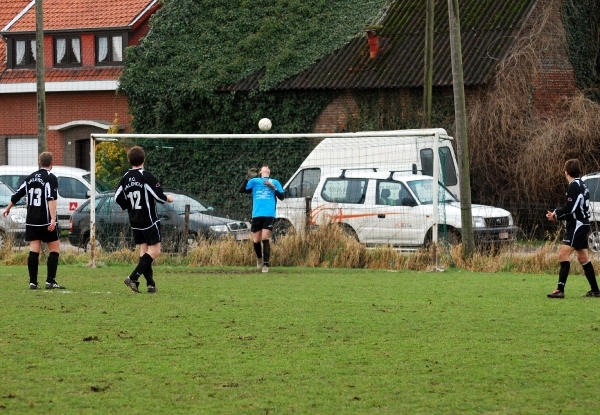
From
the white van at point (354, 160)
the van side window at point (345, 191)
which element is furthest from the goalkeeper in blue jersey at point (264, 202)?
the van side window at point (345, 191)

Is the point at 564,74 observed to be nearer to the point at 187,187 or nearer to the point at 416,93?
the point at 416,93

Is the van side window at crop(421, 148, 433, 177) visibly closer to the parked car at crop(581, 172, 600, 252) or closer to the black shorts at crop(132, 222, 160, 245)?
the parked car at crop(581, 172, 600, 252)

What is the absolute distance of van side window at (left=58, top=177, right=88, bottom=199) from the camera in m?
28.3

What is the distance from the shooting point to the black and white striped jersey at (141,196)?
13562mm

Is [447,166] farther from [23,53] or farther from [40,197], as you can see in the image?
[23,53]

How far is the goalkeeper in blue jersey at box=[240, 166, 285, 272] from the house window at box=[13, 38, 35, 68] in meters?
22.7

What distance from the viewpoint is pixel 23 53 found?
39.0 meters

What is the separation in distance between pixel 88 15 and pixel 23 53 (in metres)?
2.84

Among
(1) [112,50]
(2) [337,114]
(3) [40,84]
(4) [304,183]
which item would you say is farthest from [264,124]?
(3) [40,84]

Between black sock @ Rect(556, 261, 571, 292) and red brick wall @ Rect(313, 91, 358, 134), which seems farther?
→ red brick wall @ Rect(313, 91, 358, 134)

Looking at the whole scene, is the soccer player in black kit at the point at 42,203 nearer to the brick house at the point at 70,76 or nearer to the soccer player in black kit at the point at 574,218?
the soccer player in black kit at the point at 574,218

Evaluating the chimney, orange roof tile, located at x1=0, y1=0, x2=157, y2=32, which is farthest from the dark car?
orange roof tile, located at x1=0, y1=0, x2=157, y2=32

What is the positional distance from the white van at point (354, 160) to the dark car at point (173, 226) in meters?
1.07

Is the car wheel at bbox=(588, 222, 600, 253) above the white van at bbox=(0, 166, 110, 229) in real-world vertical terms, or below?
below
